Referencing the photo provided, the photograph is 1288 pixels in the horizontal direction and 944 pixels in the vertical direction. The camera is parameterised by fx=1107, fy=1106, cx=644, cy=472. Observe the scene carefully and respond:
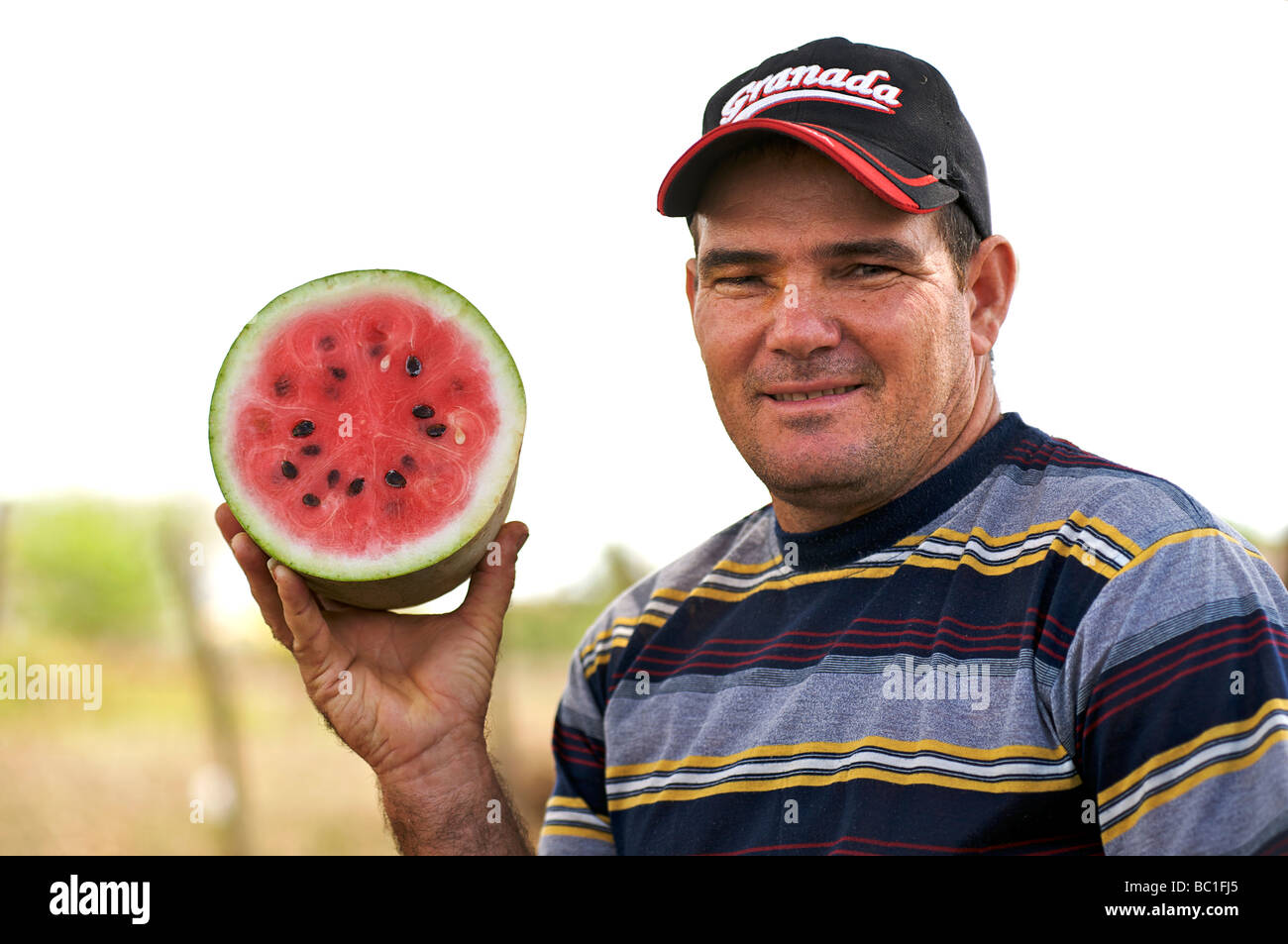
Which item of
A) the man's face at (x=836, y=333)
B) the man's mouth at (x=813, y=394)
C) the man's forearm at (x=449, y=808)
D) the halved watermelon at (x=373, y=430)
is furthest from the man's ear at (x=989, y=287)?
the man's forearm at (x=449, y=808)

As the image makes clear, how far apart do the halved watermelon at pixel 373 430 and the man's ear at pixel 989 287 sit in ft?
3.05

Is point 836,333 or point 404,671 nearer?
point 836,333

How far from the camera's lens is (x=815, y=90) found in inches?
85.0

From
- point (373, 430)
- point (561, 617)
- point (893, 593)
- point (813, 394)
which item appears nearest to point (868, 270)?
point (813, 394)

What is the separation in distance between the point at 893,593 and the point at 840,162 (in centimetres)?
77

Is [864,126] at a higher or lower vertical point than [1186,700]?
higher

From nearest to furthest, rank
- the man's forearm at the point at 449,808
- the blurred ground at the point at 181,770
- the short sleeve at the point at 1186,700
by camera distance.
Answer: the short sleeve at the point at 1186,700 → the man's forearm at the point at 449,808 → the blurred ground at the point at 181,770

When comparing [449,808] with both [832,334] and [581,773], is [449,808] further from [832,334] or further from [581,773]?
[832,334]

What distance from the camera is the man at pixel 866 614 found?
1.57 m

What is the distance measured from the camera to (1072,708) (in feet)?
5.32

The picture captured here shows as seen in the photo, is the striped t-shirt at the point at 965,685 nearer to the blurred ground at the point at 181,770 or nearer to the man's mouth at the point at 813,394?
the man's mouth at the point at 813,394
